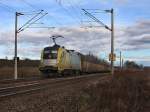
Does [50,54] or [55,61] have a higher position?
[50,54]

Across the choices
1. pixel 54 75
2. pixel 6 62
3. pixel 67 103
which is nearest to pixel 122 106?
pixel 67 103

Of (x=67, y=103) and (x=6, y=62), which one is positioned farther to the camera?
(x=6, y=62)

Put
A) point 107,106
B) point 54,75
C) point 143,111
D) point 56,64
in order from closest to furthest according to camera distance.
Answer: point 107,106 < point 143,111 < point 56,64 < point 54,75

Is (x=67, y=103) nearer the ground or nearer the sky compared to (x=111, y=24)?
nearer the ground

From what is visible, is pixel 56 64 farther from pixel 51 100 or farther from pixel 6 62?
pixel 6 62

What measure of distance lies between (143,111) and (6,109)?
10.9 m

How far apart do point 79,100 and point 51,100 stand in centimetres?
122

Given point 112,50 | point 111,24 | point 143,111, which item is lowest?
point 143,111

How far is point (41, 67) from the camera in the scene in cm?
4719

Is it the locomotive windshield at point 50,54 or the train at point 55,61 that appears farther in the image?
the locomotive windshield at point 50,54

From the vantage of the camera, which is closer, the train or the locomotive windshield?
the train

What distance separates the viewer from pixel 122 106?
67.3ft

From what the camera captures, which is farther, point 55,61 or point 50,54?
point 50,54

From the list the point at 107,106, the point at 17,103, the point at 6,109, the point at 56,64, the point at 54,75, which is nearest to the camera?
the point at 6,109
